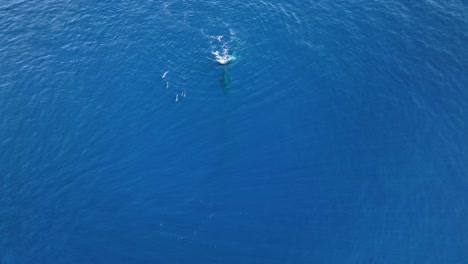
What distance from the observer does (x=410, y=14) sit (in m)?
132

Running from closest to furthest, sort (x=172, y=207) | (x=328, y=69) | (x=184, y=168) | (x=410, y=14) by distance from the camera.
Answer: (x=172, y=207)
(x=184, y=168)
(x=328, y=69)
(x=410, y=14)

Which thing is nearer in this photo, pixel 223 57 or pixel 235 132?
pixel 235 132

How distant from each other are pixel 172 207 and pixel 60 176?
29.5 meters

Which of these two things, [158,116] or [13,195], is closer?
[13,195]

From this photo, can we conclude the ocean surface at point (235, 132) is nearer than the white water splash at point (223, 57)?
Yes

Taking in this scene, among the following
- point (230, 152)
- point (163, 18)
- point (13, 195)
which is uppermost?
point (163, 18)

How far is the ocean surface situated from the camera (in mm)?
87812

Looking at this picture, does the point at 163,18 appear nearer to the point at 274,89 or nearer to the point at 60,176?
the point at 274,89

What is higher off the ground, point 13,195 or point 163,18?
point 163,18

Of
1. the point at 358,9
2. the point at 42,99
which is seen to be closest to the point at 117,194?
the point at 42,99

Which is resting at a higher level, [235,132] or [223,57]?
[223,57]

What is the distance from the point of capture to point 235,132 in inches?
4124

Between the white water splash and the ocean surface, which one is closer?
the ocean surface

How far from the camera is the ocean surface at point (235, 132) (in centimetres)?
8781
